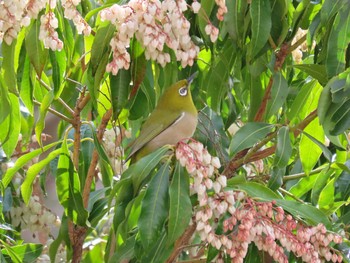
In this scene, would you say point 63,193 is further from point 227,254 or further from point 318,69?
point 318,69

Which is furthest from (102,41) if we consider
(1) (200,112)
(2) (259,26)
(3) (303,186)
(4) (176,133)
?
(3) (303,186)

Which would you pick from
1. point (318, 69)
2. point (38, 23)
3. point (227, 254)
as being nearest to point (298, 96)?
point (318, 69)

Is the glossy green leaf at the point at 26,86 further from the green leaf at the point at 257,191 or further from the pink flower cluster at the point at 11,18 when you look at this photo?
the green leaf at the point at 257,191

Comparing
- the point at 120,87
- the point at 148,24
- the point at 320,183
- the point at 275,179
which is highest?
the point at 148,24

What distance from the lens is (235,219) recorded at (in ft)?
8.09

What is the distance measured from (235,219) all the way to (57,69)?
72 centimetres

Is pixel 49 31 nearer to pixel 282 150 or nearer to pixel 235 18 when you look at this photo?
pixel 235 18

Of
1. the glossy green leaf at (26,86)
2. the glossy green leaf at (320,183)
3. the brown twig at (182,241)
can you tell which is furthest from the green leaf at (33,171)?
the glossy green leaf at (320,183)

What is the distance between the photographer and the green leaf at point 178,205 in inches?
99.3

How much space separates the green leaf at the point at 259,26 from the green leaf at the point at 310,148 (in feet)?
1.69

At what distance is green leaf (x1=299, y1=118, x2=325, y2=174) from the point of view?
3086mm

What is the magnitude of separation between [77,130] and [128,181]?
436 millimetres

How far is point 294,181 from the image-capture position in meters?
3.58

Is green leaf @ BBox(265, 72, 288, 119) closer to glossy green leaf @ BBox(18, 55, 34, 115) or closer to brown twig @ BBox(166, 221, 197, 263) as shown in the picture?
brown twig @ BBox(166, 221, 197, 263)
